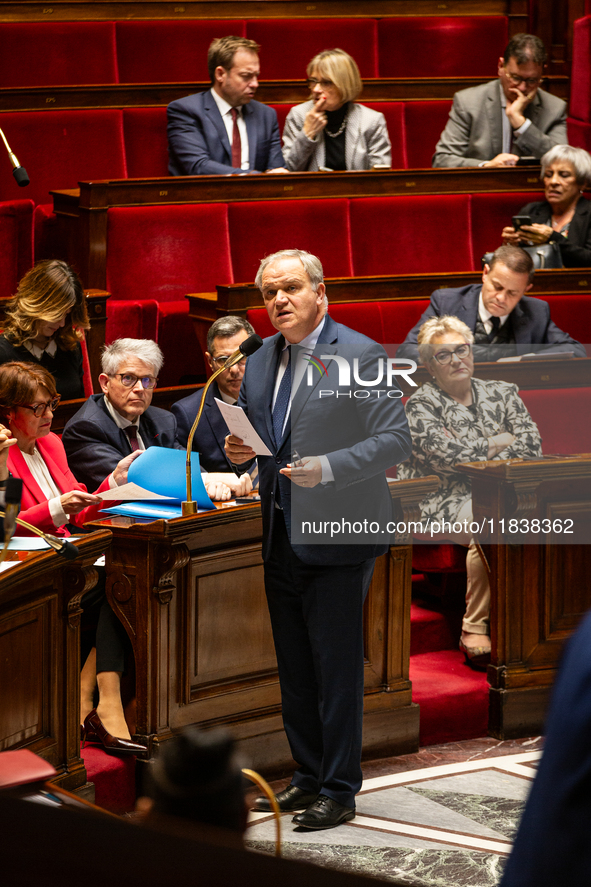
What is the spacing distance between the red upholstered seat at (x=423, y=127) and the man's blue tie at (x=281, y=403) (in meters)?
1.80

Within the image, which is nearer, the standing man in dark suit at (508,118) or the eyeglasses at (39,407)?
the eyeglasses at (39,407)

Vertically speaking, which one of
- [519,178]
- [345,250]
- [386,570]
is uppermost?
[519,178]

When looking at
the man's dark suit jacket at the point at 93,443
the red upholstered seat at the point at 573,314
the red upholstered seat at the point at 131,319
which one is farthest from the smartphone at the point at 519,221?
the man's dark suit jacket at the point at 93,443

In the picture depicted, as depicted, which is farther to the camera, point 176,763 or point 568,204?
point 568,204

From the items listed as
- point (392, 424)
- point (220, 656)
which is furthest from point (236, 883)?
point (220, 656)

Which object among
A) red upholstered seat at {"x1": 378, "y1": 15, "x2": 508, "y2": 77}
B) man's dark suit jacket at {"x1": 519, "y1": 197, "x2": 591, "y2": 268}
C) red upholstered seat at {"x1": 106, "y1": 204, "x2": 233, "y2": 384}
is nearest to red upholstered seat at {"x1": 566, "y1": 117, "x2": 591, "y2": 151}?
red upholstered seat at {"x1": 378, "y1": 15, "x2": 508, "y2": 77}

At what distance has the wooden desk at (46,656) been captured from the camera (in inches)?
53.7

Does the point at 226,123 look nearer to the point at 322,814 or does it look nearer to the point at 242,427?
the point at 242,427

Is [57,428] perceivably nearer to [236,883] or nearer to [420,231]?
[420,231]

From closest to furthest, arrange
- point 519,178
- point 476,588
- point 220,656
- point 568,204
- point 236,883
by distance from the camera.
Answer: point 236,883, point 220,656, point 476,588, point 568,204, point 519,178

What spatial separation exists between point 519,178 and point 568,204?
24 cm

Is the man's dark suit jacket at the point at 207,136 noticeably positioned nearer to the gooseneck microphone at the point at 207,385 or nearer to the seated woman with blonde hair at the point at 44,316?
the seated woman with blonde hair at the point at 44,316

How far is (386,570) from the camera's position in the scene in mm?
1847

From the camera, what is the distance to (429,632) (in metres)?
2.08
